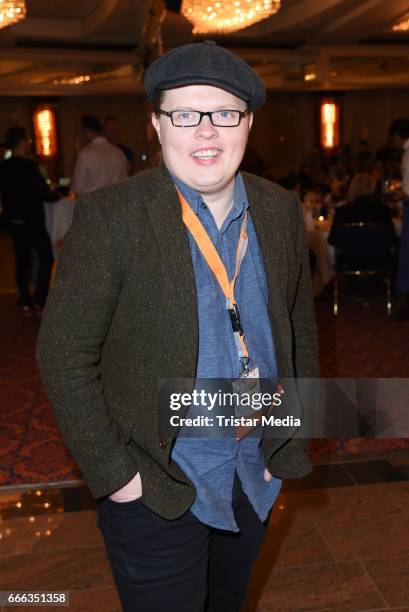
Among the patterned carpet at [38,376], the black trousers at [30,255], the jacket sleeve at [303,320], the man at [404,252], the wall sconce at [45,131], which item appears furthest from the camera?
the wall sconce at [45,131]

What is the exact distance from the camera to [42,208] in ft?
21.4

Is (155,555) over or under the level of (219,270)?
under

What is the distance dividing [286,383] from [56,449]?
2570mm

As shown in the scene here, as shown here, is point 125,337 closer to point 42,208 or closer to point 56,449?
point 56,449

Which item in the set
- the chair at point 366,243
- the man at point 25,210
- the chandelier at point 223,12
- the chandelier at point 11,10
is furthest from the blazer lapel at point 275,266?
the chandelier at point 11,10

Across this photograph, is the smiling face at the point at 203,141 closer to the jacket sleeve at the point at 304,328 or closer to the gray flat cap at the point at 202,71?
the gray flat cap at the point at 202,71

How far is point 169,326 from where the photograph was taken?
4.05 feet

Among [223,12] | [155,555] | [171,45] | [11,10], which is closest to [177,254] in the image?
[155,555]

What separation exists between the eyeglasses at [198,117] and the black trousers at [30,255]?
5.49 meters

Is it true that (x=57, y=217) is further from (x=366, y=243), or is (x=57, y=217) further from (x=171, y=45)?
(x=171, y=45)

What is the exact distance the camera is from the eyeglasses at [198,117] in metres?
1.22

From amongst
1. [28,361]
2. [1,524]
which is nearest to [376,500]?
[1,524]

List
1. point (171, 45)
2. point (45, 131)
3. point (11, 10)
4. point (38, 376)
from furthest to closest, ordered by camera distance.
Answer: point (45, 131) → point (171, 45) → point (11, 10) → point (38, 376)

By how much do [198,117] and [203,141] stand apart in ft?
0.14
